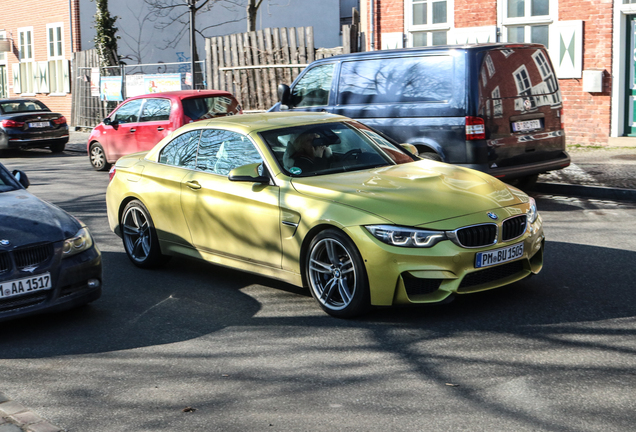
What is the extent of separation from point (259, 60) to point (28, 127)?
6.19 m

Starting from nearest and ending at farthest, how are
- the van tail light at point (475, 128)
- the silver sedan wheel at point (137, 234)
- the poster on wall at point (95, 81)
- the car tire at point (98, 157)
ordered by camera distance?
the silver sedan wheel at point (137, 234) → the van tail light at point (475, 128) → the car tire at point (98, 157) → the poster on wall at point (95, 81)

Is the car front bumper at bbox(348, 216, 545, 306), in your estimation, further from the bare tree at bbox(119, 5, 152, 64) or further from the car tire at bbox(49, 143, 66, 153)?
the bare tree at bbox(119, 5, 152, 64)

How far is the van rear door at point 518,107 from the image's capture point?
9.87 metres

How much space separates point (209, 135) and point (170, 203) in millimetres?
705

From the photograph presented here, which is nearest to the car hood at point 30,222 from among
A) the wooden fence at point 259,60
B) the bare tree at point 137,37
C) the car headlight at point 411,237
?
the car headlight at point 411,237

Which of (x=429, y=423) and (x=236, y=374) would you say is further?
(x=236, y=374)

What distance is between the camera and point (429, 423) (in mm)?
4066

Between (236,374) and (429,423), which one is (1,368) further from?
(429,423)

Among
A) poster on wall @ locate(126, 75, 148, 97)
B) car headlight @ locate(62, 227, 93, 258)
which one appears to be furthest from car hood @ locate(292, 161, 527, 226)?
poster on wall @ locate(126, 75, 148, 97)

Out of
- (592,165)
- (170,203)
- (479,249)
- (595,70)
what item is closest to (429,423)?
(479,249)

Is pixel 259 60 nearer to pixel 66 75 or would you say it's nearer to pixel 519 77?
pixel 519 77

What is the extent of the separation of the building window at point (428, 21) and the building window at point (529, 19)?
1417 millimetres

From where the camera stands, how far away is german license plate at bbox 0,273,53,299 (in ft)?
18.9

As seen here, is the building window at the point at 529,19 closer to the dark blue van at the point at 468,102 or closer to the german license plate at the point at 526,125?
the dark blue van at the point at 468,102
